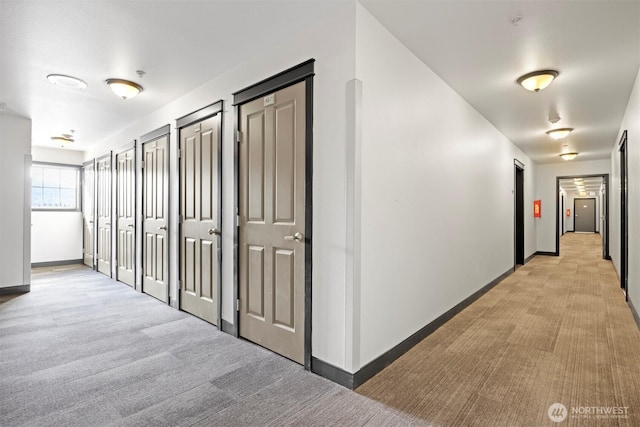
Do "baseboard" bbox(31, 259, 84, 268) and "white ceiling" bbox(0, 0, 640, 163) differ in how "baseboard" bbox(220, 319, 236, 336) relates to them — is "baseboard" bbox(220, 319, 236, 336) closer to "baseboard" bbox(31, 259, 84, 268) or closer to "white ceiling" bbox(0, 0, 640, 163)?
"white ceiling" bbox(0, 0, 640, 163)

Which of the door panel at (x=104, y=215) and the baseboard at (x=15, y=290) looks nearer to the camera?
the baseboard at (x=15, y=290)

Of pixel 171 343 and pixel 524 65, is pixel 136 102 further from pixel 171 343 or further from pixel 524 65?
pixel 524 65

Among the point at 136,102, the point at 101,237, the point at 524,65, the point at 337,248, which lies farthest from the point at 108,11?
the point at 101,237

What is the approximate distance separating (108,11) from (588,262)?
398 inches

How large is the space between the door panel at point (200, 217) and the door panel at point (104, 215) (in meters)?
2.95

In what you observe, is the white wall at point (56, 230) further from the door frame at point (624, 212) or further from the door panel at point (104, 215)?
the door frame at point (624, 212)

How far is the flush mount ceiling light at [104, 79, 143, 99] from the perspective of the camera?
142 inches

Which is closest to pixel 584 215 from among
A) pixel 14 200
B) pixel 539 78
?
pixel 539 78

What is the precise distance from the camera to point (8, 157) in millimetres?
4957

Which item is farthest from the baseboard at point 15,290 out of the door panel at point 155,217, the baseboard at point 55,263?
the baseboard at point 55,263

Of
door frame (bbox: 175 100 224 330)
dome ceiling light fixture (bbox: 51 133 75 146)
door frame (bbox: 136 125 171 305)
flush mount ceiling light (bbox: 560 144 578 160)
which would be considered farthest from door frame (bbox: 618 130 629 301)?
dome ceiling light fixture (bbox: 51 133 75 146)

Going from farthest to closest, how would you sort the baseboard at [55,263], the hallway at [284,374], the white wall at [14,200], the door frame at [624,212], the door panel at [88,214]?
the baseboard at [55,263] → the door panel at [88,214] → the white wall at [14,200] → the door frame at [624,212] → the hallway at [284,374]

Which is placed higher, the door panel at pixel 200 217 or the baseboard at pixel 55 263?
the door panel at pixel 200 217

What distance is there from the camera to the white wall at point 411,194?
2.45 m
